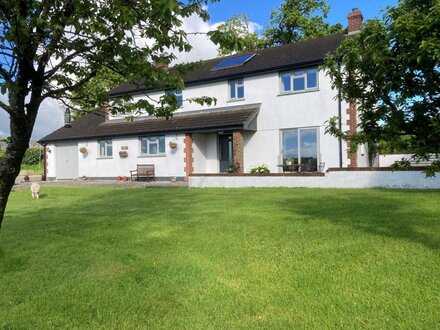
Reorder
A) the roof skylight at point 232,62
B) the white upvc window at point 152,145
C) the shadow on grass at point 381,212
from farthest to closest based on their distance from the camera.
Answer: the white upvc window at point 152,145 → the roof skylight at point 232,62 → the shadow on grass at point 381,212

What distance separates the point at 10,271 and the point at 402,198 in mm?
9939

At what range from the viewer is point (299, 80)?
20344 millimetres

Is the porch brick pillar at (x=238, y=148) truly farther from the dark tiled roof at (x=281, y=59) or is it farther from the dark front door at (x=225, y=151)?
the dark tiled roof at (x=281, y=59)

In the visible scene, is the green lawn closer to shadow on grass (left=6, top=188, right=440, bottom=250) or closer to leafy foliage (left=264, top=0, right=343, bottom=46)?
shadow on grass (left=6, top=188, right=440, bottom=250)

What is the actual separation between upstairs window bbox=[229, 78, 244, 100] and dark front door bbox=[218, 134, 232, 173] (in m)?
2.09

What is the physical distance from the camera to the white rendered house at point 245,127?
19672 mm

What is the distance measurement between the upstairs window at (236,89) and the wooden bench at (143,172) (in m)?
6.11

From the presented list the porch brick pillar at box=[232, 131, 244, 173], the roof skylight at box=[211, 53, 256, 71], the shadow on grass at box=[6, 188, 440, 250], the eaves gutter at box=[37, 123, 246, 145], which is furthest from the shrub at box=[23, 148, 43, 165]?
the shadow on grass at box=[6, 188, 440, 250]

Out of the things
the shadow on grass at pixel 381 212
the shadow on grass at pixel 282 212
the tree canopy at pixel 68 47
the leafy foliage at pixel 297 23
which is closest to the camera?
the tree canopy at pixel 68 47

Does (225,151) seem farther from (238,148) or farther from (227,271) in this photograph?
(227,271)

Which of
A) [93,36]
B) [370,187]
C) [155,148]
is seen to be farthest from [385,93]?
[155,148]

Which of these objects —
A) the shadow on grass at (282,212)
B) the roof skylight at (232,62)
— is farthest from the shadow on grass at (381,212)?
the roof skylight at (232,62)

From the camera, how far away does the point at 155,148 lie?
24328 millimetres

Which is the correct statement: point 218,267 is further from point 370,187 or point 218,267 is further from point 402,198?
point 370,187
